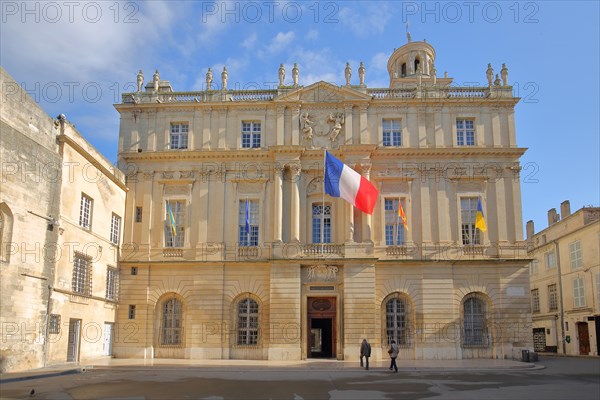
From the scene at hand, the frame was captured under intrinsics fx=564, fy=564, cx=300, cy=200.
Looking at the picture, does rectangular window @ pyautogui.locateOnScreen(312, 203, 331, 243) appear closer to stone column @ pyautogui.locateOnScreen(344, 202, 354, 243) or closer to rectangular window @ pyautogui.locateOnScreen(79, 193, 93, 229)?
stone column @ pyautogui.locateOnScreen(344, 202, 354, 243)

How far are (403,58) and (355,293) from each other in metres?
20.1

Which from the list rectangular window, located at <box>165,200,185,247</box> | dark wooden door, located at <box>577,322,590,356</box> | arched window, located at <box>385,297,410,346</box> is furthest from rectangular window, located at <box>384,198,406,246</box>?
dark wooden door, located at <box>577,322,590,356</box>

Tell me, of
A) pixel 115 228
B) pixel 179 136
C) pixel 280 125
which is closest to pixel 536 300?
pixel 280 125

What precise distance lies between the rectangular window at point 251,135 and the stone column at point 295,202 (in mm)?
2756

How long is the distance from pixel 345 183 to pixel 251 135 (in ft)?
23.3

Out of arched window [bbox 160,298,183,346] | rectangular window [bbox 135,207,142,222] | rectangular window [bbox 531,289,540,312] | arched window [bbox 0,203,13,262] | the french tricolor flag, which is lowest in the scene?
arched window [bbox 160,298,183,346]

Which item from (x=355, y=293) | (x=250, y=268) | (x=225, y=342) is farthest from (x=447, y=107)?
(x=225, y=342)

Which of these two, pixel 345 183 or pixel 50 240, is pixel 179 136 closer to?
pixel 345 183

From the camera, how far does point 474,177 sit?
31.0m

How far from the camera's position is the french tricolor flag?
27875 mm

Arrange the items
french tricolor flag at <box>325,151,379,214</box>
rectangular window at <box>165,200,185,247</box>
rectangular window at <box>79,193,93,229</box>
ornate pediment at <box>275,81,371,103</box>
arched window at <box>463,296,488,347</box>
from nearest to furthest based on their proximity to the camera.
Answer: rectangular window at <box>79,193,93,229</box> → french tricolor flag at <box>325,151,379,214</box> → arched window at <box>463,296,488,347</box> → rectangular window at <box>165,200,185,247</box> → ornate pediment at <box>275,81,371,103</box>

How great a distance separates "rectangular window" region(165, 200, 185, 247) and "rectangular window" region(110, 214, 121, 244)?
2.53 metres

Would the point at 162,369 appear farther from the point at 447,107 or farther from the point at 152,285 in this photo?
the point at 447,107

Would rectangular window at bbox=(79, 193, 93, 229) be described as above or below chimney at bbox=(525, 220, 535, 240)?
below
